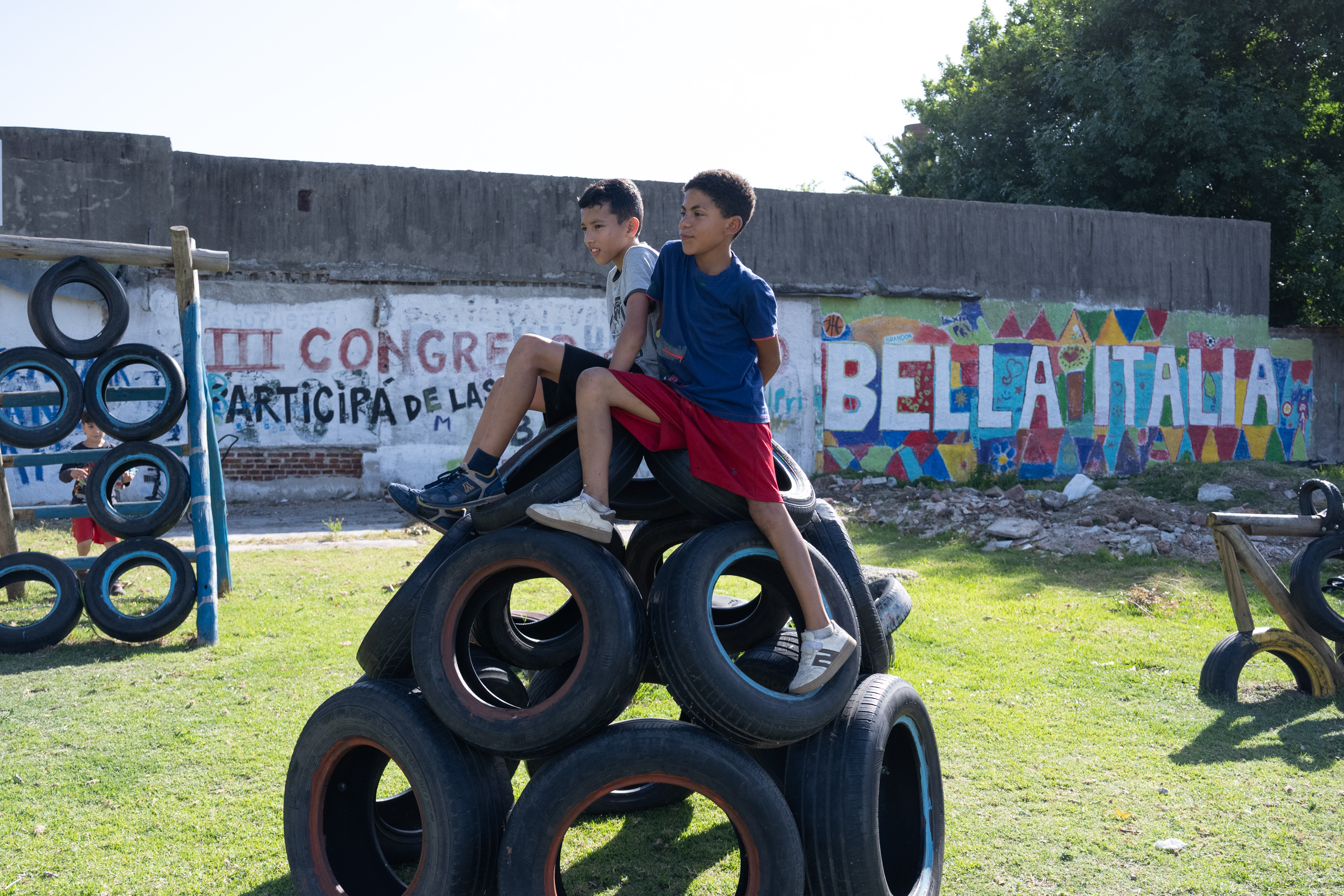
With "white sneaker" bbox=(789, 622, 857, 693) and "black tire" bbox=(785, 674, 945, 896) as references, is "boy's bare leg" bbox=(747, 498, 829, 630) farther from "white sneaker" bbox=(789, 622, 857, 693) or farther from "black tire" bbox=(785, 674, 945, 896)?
"black tire" bbox=(785, 674, 945, 896)

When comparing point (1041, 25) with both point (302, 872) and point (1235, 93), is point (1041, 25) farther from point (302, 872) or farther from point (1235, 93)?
point (302, 872)

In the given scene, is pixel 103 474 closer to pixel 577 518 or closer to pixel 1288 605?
pixel 577 518

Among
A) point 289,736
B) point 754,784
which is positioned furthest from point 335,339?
point 754,784

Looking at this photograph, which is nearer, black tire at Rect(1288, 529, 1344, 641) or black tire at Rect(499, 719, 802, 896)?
black tire at Rect(499, 719, 802, 896)

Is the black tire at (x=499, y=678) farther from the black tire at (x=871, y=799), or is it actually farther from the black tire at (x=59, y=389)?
the black tire at (x=59, y=389)

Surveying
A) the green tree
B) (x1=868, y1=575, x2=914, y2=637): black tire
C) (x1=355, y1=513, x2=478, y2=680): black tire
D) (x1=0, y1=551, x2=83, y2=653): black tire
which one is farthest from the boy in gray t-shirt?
the green tree

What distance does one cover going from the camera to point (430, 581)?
125 inches

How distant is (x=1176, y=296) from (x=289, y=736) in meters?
17.1

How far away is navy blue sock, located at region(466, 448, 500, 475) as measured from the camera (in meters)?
3.49

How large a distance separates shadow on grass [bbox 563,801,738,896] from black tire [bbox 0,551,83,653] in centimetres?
461

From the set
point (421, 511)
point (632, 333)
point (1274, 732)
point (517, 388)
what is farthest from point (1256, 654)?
point (421, 511)

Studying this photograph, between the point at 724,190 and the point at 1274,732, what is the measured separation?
160 inches

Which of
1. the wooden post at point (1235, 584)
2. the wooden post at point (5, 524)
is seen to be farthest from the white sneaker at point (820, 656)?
the wooden post at point (5, 524)

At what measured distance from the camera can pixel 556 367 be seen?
143 inches
